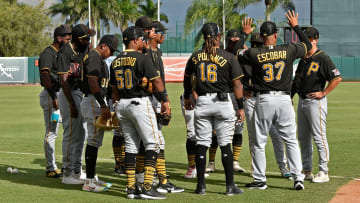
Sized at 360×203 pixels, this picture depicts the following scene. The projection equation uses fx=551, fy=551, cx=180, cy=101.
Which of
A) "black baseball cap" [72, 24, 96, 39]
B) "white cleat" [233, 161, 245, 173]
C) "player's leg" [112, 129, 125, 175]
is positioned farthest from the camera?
"white cleat" [233, 161, 245, 173]

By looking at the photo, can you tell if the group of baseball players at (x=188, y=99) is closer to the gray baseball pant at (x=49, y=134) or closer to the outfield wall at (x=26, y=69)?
the gray baseball pant at (x=49, y=134)

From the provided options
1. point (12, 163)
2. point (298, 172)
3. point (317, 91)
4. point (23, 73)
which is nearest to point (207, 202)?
point (298, 172)

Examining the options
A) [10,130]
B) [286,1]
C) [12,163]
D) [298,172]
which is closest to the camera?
[298,172]

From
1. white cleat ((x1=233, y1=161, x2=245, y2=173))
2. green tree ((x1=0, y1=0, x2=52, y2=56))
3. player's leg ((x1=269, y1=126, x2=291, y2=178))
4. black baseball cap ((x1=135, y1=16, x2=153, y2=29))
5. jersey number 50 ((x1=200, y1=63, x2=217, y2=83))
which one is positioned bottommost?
white cleat ((x1=233, y1=161, x2=245, y2=173))

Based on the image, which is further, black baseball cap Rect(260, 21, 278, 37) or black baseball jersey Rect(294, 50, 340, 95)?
black baseball jersey Rect(294, 50, 340, 95)

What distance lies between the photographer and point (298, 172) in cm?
771

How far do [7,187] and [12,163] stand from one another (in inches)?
83.9

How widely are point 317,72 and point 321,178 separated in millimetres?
1587

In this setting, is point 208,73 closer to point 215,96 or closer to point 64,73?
point 215,96

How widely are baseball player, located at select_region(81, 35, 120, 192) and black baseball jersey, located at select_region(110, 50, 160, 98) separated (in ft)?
1.36

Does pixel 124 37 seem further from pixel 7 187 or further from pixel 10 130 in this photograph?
pixel 10 130

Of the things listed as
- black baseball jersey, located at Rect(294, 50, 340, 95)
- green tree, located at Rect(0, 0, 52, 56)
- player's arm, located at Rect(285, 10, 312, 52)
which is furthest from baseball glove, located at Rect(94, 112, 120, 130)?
green tree, located at Rect(0, 0, 52, 56)

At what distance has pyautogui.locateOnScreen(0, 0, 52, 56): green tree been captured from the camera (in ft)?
190

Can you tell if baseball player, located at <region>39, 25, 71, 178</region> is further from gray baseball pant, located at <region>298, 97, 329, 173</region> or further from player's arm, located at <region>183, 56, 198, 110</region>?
gray baseball pant, located at <region>298, 97, 329, 173</region>
